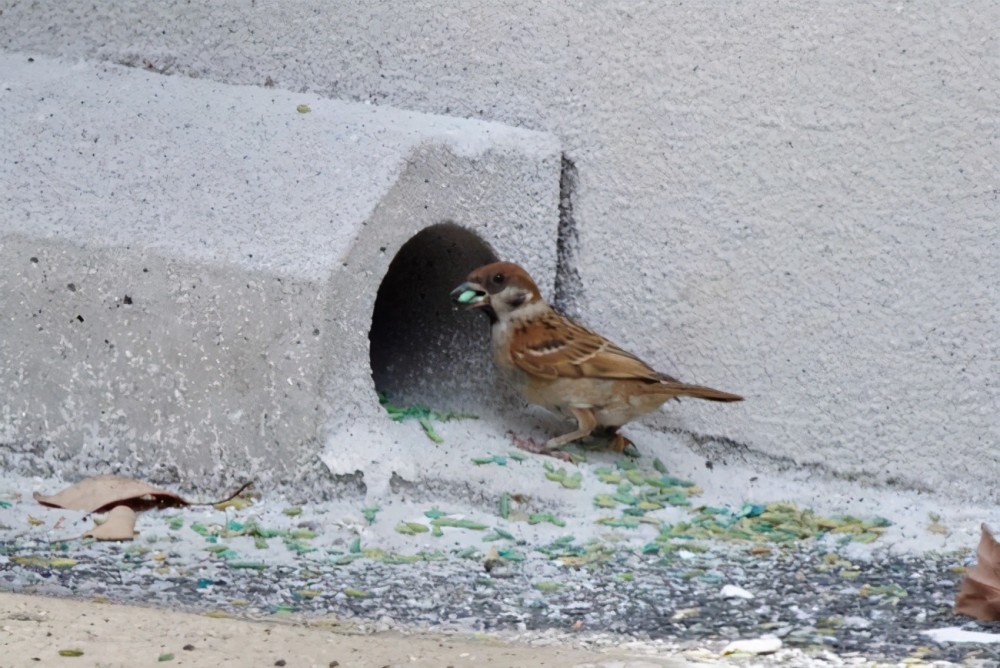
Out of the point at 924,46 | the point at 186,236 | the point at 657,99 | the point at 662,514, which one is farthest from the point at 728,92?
the point at 186,236

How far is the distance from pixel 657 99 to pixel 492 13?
0.67 meters

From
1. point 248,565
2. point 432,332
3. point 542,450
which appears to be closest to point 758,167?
point 542,450

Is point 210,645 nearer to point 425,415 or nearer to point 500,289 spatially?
point 425,415

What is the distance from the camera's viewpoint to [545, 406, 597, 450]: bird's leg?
17.0 ft

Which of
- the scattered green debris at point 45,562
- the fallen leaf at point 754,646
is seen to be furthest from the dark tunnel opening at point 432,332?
the fallen leaf at point 754,646

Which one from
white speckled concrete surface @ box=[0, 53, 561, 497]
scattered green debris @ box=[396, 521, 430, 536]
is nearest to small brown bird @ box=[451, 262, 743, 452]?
white speckled concrete surface @ box=[0, 53, 561, 497]

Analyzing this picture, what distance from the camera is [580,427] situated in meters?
5.20

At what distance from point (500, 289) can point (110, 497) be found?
147 centimetres

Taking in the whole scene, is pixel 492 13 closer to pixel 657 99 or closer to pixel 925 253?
pixel 657 99

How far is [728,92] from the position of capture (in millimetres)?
5258

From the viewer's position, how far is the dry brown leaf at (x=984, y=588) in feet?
12.3

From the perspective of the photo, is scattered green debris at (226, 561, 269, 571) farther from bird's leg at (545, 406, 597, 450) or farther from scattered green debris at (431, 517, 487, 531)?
bird's leg at (545, 406, 597, 450)

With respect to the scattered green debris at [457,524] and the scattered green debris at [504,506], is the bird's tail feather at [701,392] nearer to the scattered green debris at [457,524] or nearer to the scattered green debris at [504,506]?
the scattered green debris at [504,506]

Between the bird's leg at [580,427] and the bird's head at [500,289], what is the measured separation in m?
0.41
